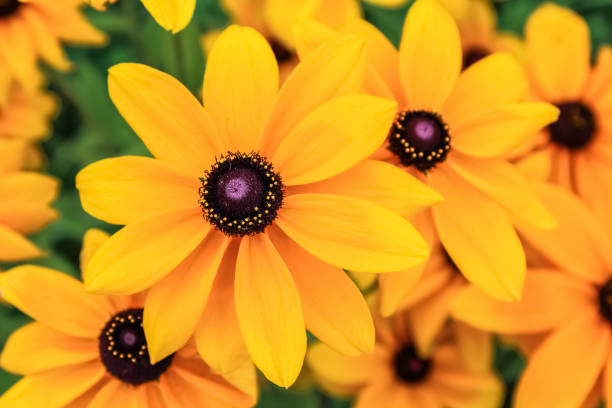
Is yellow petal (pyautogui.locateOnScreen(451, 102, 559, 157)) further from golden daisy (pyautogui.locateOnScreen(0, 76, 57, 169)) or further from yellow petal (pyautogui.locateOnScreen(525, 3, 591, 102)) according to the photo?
golden daisy (pyautogui.locateOnScreen(0, 76, 57, 169))

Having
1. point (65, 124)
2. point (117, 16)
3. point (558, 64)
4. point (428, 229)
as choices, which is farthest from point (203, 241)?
point (65, 124)

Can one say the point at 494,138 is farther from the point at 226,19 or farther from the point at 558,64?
the point at 226,19

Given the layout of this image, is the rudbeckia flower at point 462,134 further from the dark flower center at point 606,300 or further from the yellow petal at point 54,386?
the yellow petal at point 54,386

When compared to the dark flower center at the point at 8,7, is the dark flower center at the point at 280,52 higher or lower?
lower

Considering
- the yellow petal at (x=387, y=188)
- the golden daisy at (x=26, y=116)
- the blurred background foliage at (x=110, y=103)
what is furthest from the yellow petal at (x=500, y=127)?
the golden daisy at (x=26, y=116)

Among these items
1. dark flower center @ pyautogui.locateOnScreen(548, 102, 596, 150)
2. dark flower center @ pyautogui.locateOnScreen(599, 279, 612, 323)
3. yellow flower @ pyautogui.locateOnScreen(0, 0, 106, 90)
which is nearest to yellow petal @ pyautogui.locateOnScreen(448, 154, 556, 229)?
dark flower center @ pyautogui.locateOnScreen(599, 279, 612, 323)

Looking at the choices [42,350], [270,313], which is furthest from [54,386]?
[270,313]

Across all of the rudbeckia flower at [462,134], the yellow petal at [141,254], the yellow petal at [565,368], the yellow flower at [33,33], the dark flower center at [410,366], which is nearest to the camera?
the yellow petal at [141,254]
